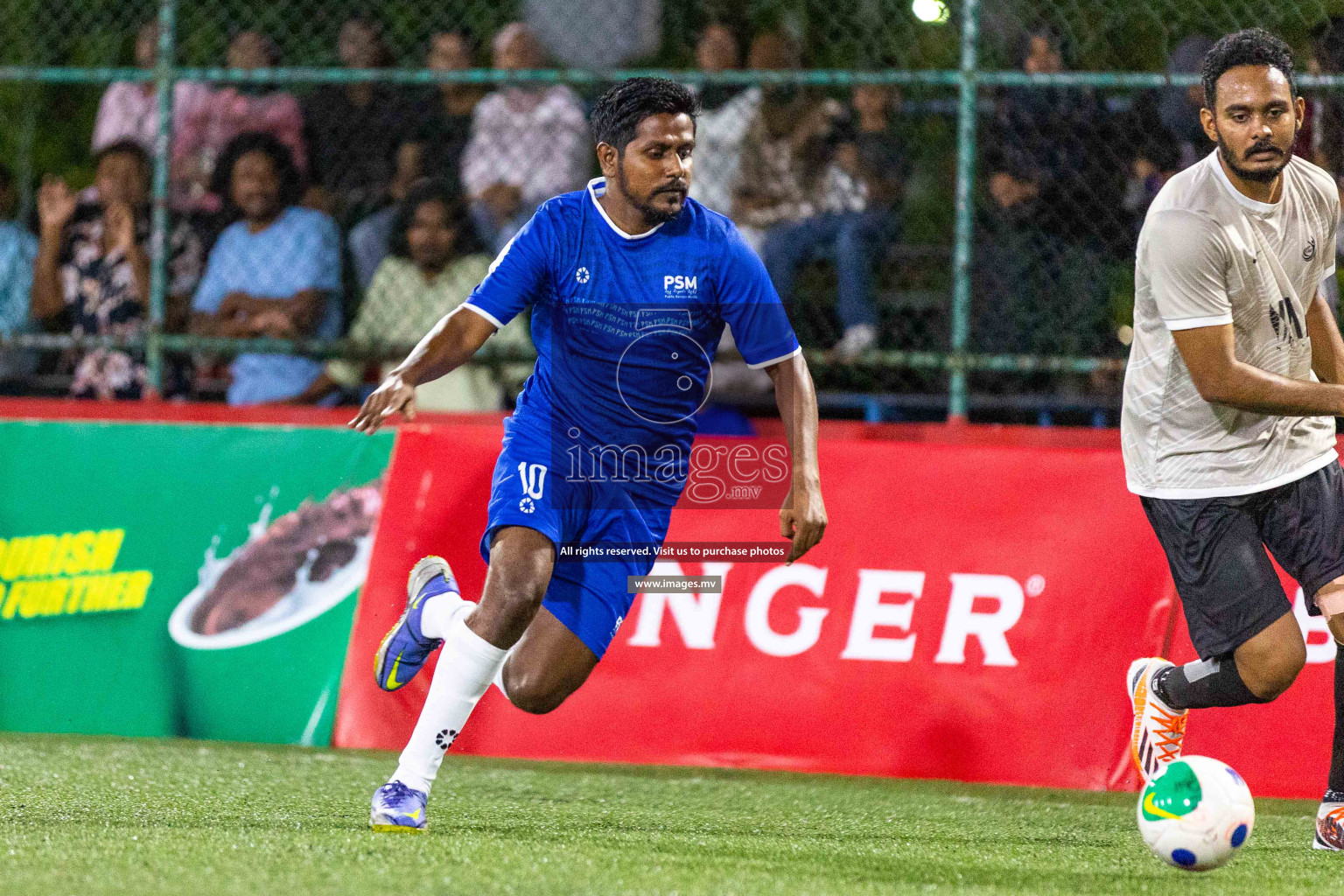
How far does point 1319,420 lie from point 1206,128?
0.92 m

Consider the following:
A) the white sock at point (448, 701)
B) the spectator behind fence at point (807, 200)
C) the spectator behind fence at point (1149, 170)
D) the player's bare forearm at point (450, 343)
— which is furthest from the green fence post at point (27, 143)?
the spectator behind fence at point (1149, 170)

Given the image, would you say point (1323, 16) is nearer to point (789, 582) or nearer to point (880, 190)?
point (880, 190)

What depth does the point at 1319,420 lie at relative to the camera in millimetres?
5074

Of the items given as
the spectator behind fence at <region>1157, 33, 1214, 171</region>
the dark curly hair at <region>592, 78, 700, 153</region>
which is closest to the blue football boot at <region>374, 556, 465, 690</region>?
the dark curly hair at <region>592, 78, 700, 153</region>

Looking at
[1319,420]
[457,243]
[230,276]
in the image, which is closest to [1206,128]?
[1319,420]

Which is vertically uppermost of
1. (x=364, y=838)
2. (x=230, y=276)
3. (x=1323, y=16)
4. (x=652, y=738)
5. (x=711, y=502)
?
(x=1323, y=16)

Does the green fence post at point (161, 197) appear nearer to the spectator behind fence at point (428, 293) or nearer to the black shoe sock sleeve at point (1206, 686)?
the spectator behind fence at point (428, 293)

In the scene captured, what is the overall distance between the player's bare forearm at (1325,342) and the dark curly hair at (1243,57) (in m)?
0.68

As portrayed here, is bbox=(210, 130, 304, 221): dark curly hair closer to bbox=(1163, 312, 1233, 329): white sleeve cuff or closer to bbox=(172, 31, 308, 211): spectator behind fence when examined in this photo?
bbox=(172, 31, 308, 211): spectator behind fence

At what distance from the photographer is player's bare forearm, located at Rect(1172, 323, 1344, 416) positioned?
15.5 ft

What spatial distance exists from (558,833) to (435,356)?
4.59 ft

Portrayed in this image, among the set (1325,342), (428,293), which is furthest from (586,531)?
(428,293)

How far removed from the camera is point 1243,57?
4.79 m

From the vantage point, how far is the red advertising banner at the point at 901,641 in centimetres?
634
